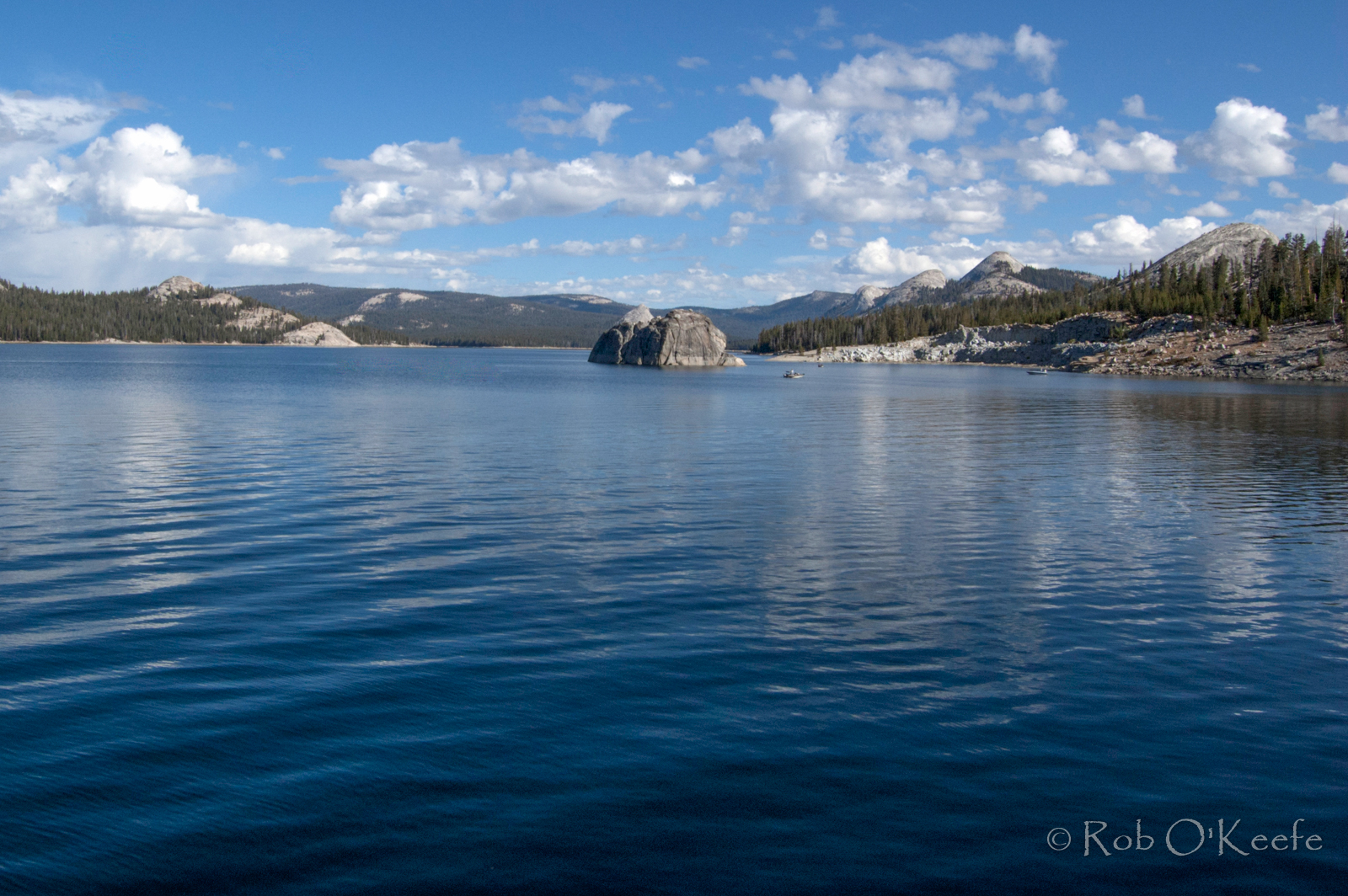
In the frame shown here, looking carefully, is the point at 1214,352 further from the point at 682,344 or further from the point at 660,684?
the point at 660,684

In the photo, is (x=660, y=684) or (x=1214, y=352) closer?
(x=660, y=684)

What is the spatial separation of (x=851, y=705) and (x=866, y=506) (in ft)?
55.1

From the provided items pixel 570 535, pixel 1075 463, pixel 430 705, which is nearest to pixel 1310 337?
pixel 1075 463

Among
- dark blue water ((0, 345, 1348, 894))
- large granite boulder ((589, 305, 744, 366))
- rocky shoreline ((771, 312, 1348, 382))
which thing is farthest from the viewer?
large granite boulder ((589, 305, 744, 366))

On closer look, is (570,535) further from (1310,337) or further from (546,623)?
(1310,337)

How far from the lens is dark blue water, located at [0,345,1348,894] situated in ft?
29.0

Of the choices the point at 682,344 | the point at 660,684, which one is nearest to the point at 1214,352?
the point at 682,344

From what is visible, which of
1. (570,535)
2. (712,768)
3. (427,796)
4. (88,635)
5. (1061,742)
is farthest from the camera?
(570,535)

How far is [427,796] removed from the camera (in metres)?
9.73

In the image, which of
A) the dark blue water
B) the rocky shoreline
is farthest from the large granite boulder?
the dark blue water

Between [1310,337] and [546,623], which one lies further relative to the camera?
[1310,337]

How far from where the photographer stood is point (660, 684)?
13125mm

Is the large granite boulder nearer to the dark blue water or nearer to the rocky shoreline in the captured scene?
the rocky shoreline

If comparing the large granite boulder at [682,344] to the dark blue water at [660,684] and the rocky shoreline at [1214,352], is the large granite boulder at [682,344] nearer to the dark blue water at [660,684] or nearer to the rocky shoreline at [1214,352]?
the rocky shoreline at [1214,352]
